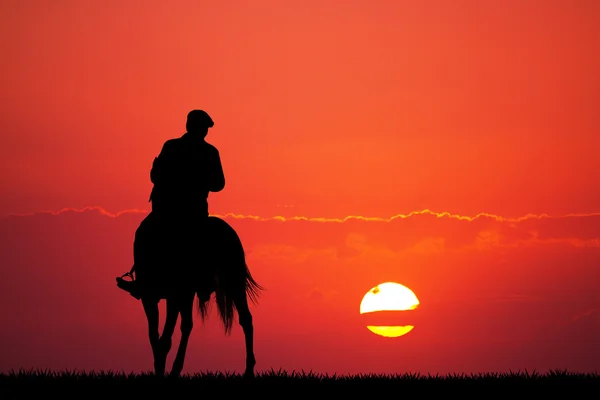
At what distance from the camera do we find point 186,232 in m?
12.4

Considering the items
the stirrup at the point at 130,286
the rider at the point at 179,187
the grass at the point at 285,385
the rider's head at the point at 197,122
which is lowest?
the grass at the point at 285,385

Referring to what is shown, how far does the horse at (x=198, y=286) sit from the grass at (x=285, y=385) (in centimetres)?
52


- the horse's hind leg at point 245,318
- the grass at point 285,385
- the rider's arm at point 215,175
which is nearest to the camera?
the grass at point 285,385

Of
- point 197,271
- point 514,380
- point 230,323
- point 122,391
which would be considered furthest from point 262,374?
point 514,380

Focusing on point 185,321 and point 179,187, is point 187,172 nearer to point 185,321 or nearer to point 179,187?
point 179,187

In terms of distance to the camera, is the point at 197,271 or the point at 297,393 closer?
the point at 297,393

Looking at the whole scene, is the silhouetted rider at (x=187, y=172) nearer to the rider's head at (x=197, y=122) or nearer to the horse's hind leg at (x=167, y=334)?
the rider's head at (x=197, y=122)

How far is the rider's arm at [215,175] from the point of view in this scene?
41.2 feet

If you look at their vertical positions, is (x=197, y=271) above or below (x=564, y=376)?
above

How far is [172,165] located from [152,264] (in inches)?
53.8

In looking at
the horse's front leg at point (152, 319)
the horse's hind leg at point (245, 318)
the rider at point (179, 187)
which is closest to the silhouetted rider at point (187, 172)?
the rider at point (179, 187)

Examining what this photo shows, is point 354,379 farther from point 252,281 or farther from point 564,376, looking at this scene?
point 564,376

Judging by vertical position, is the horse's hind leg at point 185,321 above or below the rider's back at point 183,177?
below

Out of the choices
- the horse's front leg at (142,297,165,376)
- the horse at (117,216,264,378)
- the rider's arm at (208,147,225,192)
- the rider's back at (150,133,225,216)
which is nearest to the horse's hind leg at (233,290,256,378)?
the horse at (117,216,264,378)
